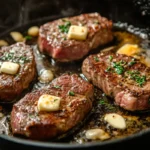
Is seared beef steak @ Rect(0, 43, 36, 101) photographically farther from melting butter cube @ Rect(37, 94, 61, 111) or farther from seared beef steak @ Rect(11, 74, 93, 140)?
melting butter cube @ Rect(37, 94, 61, 111)

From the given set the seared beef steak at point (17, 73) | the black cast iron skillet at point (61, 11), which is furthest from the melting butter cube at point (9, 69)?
the black cast iron skillet at point (61, 11)

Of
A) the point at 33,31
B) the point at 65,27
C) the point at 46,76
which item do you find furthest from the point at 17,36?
the point at 46,76

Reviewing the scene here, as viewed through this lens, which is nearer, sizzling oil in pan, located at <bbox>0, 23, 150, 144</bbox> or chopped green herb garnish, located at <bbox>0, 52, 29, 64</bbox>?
sizzling oil in pan, located at <bbox>0, 23, 150, 144</bbox>

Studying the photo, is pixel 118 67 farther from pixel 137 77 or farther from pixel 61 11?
pixel 61 11

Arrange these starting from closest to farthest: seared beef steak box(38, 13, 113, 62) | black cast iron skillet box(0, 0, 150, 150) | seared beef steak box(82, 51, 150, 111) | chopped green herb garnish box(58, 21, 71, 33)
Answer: seared beef steak box(82, 51, 150, 111), seared beef steak box(38, 13, 113, 62), chopped green herb garnish box(58, 21, 71, 33), black cast iron skillet box(0, 0, 150, 150)

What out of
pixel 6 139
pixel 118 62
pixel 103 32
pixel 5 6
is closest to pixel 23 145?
pixel 6 139

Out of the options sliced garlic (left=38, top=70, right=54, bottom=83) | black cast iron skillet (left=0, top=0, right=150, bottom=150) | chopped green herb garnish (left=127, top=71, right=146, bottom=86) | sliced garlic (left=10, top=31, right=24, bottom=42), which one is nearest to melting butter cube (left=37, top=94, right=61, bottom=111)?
sliced garlic (left=38, top=70, right=54, bottom=83)

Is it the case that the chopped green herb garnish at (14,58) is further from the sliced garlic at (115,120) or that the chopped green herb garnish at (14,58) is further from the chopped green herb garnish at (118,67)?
the sliced garlic at (115,120)
